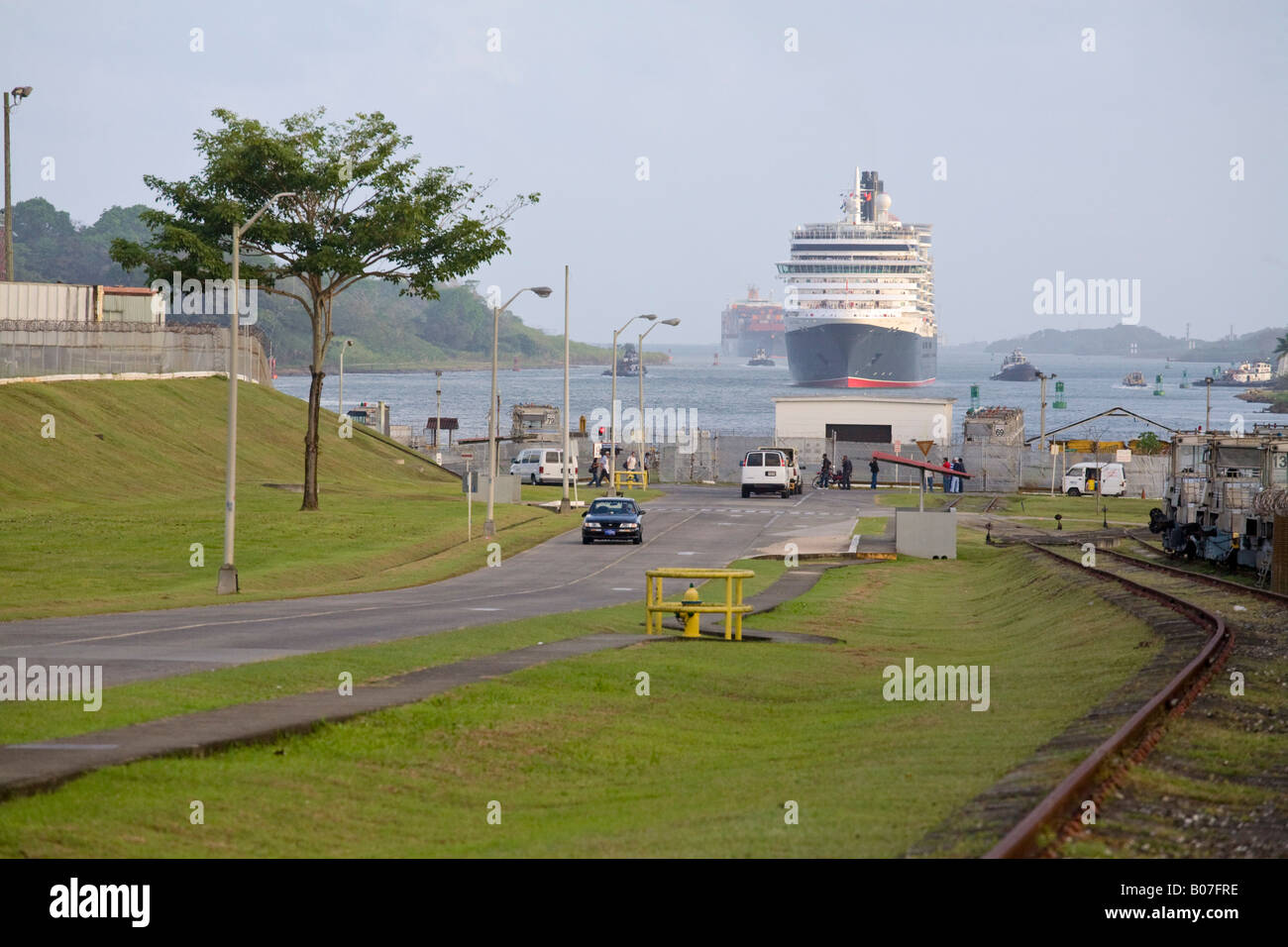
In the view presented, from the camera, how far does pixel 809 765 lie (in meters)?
13.9

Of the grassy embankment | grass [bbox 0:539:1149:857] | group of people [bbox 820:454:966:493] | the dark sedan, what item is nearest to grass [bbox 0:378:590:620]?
the grassy embankment

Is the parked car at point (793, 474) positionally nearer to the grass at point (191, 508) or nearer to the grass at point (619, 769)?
Result: the grass at point (191, 508)

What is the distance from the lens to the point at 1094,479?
72.2 meters

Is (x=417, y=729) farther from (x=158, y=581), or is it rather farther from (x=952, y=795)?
(x=158, y=581)

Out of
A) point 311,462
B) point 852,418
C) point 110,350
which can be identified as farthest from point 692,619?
point 852,418

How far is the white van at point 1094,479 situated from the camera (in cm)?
7125

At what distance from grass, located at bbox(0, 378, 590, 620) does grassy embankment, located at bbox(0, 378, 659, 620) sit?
90mm

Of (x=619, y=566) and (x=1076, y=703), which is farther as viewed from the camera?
(x=619, y=566)

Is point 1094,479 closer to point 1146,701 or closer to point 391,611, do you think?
point 391,611

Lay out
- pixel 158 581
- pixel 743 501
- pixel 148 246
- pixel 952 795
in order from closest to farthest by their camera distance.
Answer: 1. pixel 952 795
2. pixel 158 581
3. pixel 148 246
4. pixel 743 501

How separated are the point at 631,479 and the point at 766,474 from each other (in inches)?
291
